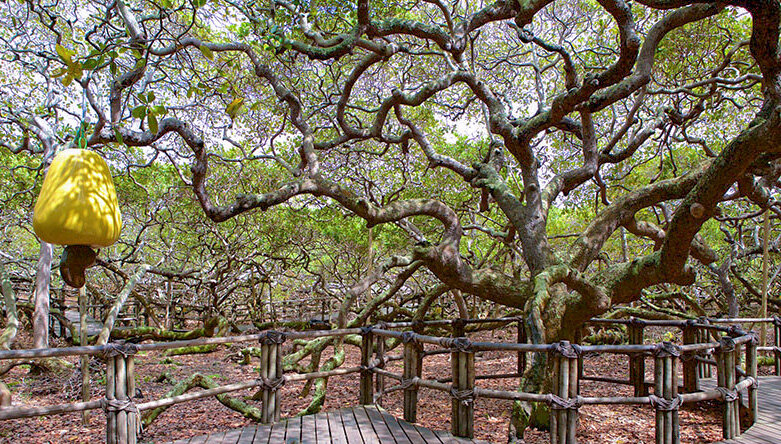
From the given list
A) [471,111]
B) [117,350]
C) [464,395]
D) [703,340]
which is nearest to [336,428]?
[464,395]

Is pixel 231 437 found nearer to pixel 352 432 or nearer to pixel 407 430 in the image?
pixel 352 432

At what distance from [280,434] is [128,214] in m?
10.6

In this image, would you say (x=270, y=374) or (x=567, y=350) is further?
(x=270, y=374)

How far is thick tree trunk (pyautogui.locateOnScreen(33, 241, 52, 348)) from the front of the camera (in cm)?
629

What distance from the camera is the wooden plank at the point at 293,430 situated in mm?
3736

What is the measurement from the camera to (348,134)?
264 inches

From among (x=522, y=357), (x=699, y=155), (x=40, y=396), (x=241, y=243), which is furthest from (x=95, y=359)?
(x=699, y=155)

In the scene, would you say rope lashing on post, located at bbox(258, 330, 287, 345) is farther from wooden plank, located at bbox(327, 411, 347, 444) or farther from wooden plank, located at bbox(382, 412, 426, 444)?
wooden plank, located at bbox(382, 412, 426, 444)

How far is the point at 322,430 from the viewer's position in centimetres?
388

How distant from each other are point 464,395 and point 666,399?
1.55 meters

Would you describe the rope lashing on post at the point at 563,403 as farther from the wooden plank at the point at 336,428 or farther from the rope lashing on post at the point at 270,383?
the rope lashing on post at the point at 270,383

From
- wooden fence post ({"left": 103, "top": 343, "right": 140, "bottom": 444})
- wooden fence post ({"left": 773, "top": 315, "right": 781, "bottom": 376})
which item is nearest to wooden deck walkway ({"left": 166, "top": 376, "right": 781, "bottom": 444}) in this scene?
wooden fence post ({"left": 103, "top": 343, "right": 140, "bottom": 444})

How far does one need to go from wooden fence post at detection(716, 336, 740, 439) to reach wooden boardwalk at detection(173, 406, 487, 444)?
2256 millimetres

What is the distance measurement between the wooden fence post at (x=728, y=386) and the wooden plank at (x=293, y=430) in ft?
11.6
